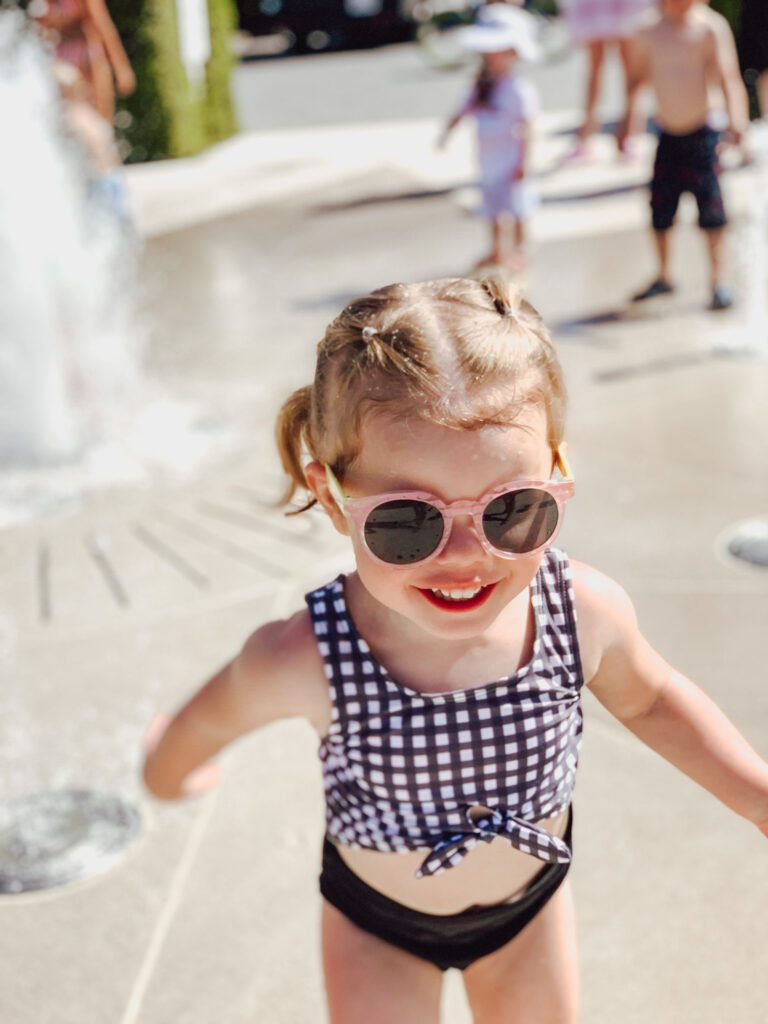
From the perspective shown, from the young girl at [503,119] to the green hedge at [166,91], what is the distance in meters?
5.43

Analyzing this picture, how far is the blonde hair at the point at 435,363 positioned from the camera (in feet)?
5.12

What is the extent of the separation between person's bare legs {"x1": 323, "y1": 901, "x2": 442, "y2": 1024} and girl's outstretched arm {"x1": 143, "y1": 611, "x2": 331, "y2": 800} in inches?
11.9

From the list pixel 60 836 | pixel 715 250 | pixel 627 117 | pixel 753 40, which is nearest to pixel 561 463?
pixel 60 836

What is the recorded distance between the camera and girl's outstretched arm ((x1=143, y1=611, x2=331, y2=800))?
176 cm

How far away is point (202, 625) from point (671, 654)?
1339 mm

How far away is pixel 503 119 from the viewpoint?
7492mm

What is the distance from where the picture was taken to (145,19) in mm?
12055

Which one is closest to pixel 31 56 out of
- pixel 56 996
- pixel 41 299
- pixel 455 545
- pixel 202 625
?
pixel 41 299

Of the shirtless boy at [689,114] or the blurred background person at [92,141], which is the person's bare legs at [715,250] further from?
the blurred background person at [92,141]

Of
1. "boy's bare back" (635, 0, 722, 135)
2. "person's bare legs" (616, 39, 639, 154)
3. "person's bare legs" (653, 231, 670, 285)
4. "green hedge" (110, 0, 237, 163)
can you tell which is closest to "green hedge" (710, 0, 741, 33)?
"person's bare legs" (616, 39, 639, 154)

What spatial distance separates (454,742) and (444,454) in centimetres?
41

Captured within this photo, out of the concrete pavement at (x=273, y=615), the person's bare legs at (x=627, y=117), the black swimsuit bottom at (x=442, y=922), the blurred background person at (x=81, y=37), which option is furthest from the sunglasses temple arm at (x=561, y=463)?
the person's bare legs at (x=627, y=117)

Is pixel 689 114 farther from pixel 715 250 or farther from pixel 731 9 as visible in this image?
pixel 731 9

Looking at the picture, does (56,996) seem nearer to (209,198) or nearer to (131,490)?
(131,490)
